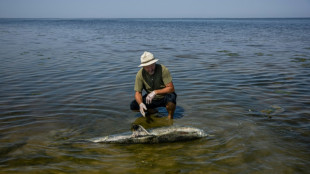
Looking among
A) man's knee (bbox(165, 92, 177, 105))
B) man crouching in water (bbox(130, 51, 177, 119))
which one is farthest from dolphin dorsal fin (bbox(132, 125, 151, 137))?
man's knee (bbox(165, 92, 177, 105))

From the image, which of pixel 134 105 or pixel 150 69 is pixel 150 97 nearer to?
pixel 150 69

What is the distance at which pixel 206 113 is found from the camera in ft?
22.8

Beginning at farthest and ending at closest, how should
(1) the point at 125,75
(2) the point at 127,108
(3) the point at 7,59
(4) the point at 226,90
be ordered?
(3) the point at 7,59 → (1) the point at 125,75 → (4) the point at 226,90 → (2) the point at 127,108

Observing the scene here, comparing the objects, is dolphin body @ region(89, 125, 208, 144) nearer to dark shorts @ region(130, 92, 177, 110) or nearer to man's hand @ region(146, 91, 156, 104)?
man's hand @ region(146, 91, 156, 104)

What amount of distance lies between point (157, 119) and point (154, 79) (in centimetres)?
121

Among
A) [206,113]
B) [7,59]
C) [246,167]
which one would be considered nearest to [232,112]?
[206,113]

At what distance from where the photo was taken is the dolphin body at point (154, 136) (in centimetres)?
510

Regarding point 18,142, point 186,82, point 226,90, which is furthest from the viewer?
point 186,82

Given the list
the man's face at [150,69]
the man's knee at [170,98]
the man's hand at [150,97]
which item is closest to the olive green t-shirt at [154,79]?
the man's face at [150,69]

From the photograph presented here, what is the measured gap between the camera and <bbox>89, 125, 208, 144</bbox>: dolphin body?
5.10 meters

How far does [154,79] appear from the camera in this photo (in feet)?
20.8

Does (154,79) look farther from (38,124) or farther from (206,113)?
(38,124)

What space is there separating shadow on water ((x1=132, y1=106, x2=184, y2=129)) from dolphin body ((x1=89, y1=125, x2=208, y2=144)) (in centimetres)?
119

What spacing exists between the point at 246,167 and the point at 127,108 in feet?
13.9
